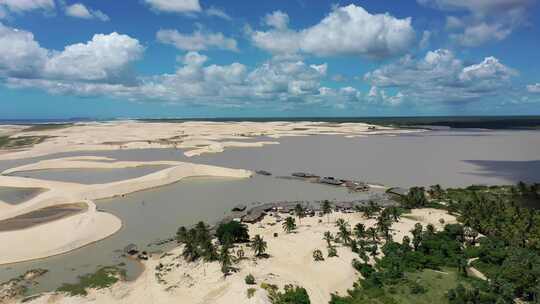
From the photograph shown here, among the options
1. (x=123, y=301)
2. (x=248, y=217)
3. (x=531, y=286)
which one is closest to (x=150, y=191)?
(x=248, y=217)

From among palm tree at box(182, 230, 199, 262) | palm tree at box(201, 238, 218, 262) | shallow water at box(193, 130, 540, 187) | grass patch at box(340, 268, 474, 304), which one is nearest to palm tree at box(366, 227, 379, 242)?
grass patch at box(340, 268, 474, 304)

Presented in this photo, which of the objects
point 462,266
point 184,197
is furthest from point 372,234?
point 184,197

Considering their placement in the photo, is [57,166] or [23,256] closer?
[23,256]

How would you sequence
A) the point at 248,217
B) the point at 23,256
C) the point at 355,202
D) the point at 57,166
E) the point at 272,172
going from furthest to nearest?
1. the point at 57,166
2. the point at 272,172
3. the point at 355,202
4. the point at 248,217
5. the point at 23,256

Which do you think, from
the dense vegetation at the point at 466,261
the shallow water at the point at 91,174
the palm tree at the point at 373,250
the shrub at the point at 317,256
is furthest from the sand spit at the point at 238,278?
the shallow water at the point at 91,174

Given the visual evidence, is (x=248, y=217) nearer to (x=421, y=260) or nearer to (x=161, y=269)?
(x=161, y=269)

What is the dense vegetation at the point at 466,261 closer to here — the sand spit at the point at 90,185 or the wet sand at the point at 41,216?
the wet sand at the point at 41,216

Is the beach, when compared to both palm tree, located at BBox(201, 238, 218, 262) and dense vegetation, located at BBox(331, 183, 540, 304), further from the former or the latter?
dense vegetation, located at BBox(331, 183, 540, 304)
